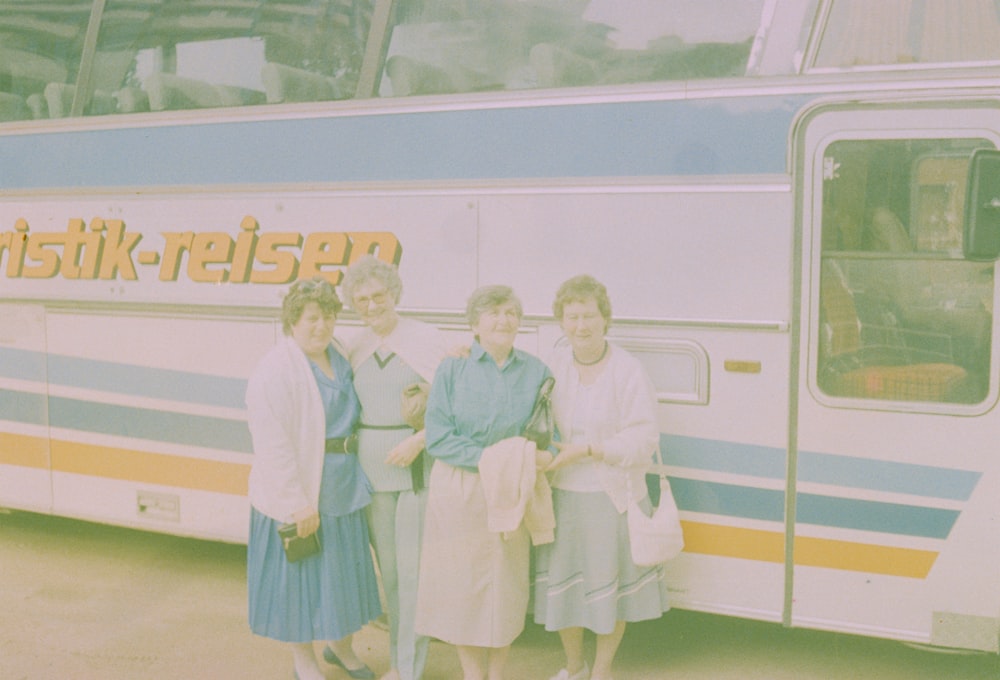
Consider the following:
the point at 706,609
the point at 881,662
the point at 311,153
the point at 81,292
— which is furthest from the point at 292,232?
the point at 881,662

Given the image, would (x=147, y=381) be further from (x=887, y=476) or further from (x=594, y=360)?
(x=887, y=476)

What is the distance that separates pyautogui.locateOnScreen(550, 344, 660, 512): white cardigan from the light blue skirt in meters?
Result: 0.10

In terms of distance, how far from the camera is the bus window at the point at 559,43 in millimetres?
4676

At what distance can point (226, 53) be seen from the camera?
5.71 meters

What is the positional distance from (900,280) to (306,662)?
121 inches

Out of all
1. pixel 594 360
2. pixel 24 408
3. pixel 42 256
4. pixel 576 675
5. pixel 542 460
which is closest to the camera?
pixel 542 460

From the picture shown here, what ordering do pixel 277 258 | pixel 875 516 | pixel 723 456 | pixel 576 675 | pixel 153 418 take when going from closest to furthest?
pixel 875 516
pixel 723 456
pixel 576 675
pixel 277 258
pixel 153 418

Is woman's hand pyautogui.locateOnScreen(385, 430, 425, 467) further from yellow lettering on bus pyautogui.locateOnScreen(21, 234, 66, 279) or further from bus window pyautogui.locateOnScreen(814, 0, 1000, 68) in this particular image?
yellow lettering on bus pyautogui.locateOnScreen(21, 234, 66, 279)

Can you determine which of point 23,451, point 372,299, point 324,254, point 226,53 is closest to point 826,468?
point 372,299

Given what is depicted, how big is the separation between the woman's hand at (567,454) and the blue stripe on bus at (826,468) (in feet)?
1.63

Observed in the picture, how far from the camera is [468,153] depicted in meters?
5.02

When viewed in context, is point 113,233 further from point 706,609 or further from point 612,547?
point 706,609

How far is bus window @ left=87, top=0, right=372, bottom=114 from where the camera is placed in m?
5.43

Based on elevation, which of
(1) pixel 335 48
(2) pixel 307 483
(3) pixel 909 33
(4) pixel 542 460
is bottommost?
(2) pixel 307 483
